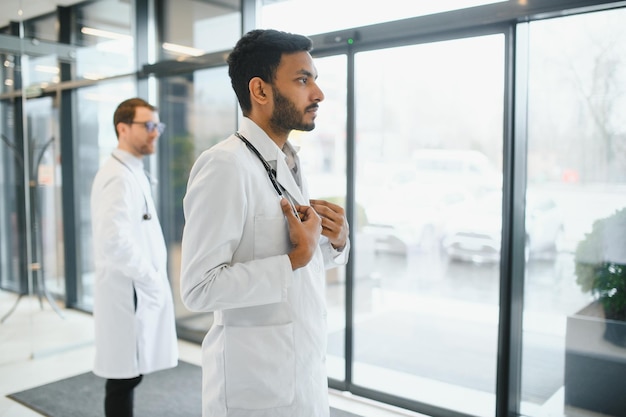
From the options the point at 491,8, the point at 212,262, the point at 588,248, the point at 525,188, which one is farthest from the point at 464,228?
the point at 212,262

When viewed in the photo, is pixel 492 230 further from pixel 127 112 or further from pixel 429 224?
pixel 127 112

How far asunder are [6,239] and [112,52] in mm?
1815

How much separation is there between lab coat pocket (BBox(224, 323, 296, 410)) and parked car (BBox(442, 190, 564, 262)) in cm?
186

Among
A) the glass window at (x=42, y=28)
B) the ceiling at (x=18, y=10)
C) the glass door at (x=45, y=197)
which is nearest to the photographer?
the ceiling at (x=18, y=10)

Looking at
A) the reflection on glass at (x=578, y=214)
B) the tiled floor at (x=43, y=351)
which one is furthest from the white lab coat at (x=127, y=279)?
A: the reflection on glass at (x=578, y=214)

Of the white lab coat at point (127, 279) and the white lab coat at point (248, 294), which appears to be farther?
the white lab coat at point (127, 279)

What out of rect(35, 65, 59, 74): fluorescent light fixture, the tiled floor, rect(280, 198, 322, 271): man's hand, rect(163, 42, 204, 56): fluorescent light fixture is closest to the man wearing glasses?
the tiled floor

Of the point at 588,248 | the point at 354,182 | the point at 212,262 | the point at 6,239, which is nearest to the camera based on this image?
the point at 212,262

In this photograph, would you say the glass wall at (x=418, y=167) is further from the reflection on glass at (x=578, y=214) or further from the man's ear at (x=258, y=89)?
the man's ear at (x=258, y=89)

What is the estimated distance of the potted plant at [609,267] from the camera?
2.63 metres

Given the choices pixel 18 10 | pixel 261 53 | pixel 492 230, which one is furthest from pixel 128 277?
pixel 18 10

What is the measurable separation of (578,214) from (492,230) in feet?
1.98

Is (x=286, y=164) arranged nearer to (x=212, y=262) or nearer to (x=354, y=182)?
(x=212, y=262)

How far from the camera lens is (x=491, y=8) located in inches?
111
